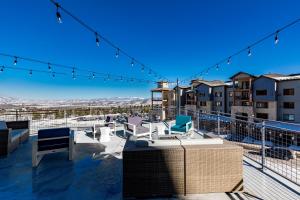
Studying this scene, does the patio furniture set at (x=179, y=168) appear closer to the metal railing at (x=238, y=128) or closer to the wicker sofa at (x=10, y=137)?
the metal railing at (x=238, y=128)

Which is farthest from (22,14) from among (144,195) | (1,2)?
(144,195)

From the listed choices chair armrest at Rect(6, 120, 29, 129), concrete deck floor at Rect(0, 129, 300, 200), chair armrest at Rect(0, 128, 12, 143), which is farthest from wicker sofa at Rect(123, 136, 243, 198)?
chair armrest at Rect(6, 120, 29, 129)

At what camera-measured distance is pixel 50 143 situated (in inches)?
157

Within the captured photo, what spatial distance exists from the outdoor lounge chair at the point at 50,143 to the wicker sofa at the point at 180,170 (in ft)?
7.33

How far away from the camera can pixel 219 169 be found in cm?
250

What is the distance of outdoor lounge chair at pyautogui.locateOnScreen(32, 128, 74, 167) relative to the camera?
3.79 metres

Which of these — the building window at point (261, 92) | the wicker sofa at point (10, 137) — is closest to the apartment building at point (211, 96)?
the building window at point (261, 92)

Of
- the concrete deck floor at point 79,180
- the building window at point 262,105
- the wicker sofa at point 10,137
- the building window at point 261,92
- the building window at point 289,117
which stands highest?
the building window at point 261,92

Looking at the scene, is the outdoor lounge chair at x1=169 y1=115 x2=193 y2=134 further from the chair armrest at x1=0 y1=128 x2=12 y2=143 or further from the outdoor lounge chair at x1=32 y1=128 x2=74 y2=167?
the chair armrest at x1=0 y1=128 x2=12 y2=143

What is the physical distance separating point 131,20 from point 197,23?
20.8ft

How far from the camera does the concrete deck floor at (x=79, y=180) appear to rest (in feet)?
8.31

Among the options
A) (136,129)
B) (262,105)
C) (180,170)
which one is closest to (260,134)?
(180,170)

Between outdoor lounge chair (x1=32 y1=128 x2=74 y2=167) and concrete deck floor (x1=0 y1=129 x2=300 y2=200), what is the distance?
219 mm

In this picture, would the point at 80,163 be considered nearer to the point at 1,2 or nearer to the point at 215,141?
the point at 215,141
